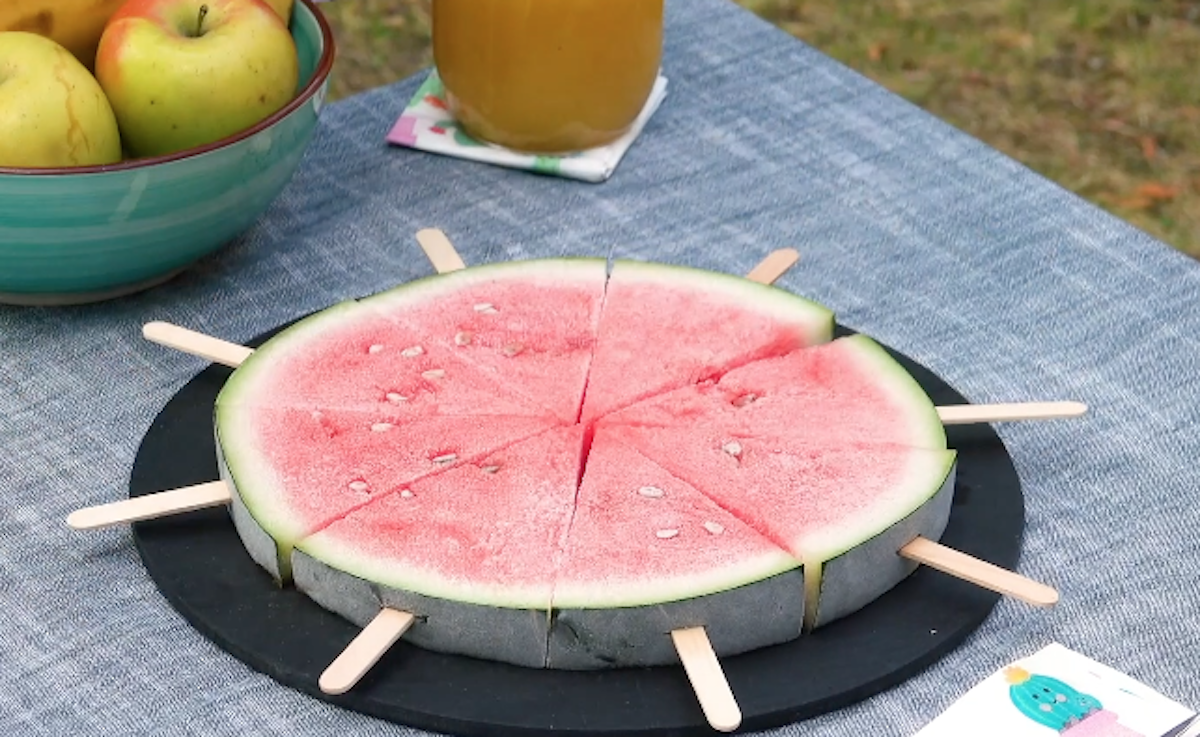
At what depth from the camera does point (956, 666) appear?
3.63ft

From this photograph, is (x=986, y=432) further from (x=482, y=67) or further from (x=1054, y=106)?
(x=1054, y=106)

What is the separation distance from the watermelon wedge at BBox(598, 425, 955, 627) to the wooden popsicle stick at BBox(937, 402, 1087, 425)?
0.31ft

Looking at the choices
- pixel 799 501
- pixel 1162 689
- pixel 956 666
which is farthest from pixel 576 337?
pixel 1162 689

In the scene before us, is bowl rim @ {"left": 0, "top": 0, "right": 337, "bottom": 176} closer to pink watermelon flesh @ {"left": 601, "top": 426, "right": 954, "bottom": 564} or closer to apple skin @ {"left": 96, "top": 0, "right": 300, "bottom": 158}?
apple skin @ {"left": 96, "top": 0, "right": 300, "bottom": 158}

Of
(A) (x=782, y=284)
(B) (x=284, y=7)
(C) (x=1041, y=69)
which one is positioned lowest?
(C) (x=1041, y=69)

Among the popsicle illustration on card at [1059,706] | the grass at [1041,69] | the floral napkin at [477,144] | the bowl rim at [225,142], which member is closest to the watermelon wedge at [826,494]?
the popsicle illustration on card at [1059,706]

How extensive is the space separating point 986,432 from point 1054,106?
7.53 feet

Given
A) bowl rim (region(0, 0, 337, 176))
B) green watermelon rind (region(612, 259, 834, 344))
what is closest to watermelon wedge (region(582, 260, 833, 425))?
green watermelon rind (region(612, 259, 834, 344))

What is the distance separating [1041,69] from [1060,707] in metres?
2.73

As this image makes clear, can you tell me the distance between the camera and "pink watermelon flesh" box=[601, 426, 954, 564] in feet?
3.59

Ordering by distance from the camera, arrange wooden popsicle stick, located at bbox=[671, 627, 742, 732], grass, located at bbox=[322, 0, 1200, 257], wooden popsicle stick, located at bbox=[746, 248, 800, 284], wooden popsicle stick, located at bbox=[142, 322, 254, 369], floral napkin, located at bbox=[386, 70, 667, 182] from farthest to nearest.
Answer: grass, located at bbox=[322, 0, 1200, 257] → floral napkin, located at bbox=[386, 70, 667, 182] → wooden popsicle stick, located at bbox=[746, 248, 800, 284] → wooden popsicle stick, located at bbox=[142, 322, 254, 369] → wooden popsicle stick, located at bbox=[671, 627, 742, 732]

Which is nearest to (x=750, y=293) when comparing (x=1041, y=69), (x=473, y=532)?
(x=473, y=532)

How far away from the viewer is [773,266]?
1469 mm

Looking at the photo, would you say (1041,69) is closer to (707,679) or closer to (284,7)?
(284,7)
